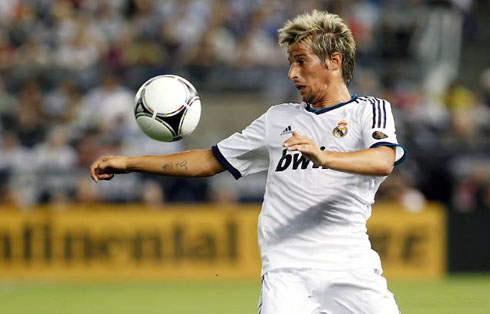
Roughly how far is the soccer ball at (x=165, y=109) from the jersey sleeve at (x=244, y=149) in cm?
24

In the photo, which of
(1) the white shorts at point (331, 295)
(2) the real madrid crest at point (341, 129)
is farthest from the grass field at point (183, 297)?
(2) the real madrid crest at point (341, 129)

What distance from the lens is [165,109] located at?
18.6 feet

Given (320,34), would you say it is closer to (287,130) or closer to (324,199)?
(287,130)

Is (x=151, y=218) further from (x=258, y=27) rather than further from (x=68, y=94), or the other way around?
(x=258, y=27)

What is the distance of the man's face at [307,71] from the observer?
5270mm

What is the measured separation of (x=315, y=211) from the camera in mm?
5305

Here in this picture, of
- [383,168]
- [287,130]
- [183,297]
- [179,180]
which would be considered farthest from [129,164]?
[179,180]

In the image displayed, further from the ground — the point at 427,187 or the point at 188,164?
the point at 188,164

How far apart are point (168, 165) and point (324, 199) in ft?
3.04

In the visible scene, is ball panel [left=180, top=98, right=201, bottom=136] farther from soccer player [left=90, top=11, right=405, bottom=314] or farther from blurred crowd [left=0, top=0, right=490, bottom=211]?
blurred crowd [left=0, top=0, right=490, bottom=211]

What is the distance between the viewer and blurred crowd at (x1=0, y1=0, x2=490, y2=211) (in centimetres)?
1501

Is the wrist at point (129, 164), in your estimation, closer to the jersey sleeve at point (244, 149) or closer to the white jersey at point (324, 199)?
the jersey sleeve at point (244, 149)

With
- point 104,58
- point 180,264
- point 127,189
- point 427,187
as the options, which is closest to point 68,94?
point 104,58

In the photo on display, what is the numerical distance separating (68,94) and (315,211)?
11342 mm
